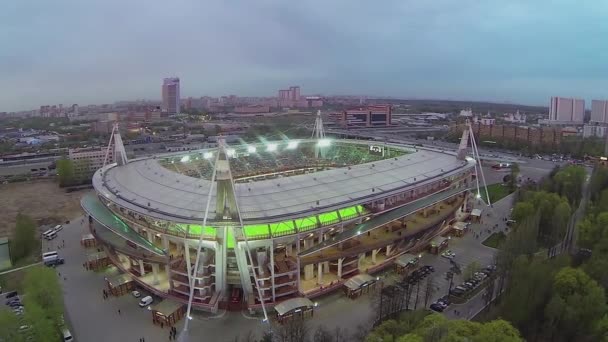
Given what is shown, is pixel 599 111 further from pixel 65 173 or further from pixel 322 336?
pixel 65 173

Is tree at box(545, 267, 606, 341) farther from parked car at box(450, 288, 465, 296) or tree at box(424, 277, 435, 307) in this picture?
tree at box(424, 277, 435, 307)

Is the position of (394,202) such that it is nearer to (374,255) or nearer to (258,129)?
(374,255)

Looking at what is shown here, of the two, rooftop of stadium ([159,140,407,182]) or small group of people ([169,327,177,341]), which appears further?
rooftop of stadium ([159,140,407,182])

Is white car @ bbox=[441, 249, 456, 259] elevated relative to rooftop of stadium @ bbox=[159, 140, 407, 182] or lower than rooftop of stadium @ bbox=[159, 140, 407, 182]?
lower

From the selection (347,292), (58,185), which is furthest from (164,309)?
(58,185)

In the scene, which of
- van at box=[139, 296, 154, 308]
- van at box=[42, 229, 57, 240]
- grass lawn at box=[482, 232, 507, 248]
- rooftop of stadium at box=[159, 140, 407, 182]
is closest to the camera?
van at box=[139, 296, 154, 308]

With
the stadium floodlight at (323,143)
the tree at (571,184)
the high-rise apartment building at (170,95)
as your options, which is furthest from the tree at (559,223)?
the high-rise apartment building at (170,95)

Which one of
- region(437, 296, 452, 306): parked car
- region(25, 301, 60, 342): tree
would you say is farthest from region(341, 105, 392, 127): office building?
region(25, 301, 60, 342): tree
